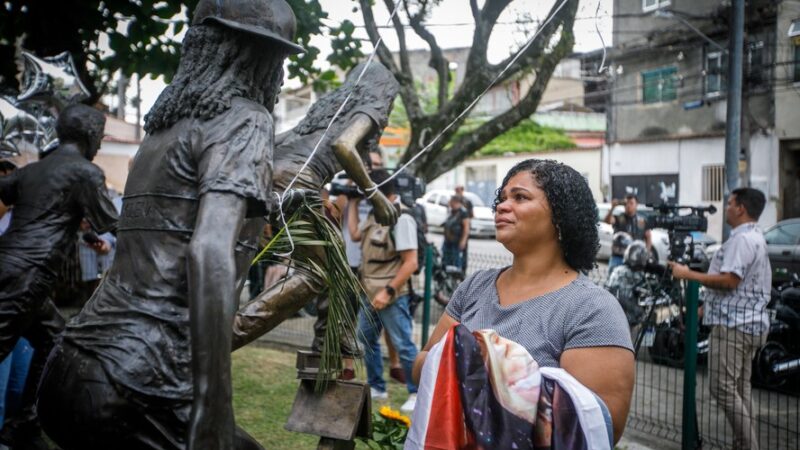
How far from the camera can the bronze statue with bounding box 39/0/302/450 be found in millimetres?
1980

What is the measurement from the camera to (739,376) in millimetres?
5266

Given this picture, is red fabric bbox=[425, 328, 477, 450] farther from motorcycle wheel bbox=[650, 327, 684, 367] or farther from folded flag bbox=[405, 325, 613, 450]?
motorcycle wheel bbox=[650, 327, 684, 367]

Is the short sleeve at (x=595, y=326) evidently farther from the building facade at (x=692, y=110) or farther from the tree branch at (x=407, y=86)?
the building facade at (x=692, y=110)

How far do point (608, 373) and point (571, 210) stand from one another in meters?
0.58

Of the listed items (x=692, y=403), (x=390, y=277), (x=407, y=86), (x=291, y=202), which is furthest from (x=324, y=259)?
(x=407, y=86)

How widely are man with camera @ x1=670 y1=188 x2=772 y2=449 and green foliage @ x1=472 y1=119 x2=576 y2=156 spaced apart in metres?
32.2

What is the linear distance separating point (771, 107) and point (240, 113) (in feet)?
68.6

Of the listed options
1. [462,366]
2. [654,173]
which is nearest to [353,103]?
[462,366]

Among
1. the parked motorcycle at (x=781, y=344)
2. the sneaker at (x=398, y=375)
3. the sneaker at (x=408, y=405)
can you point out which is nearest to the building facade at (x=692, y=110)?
the parked motorcycle at (x=781, y=344)

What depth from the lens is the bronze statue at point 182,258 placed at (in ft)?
6.50

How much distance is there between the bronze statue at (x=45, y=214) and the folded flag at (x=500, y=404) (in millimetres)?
2547

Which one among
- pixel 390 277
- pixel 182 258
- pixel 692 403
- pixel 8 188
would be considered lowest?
pixel 692 403

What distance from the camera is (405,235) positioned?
20.5ft

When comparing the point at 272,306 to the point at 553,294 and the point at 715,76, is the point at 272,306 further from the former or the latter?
the point at 715,76
